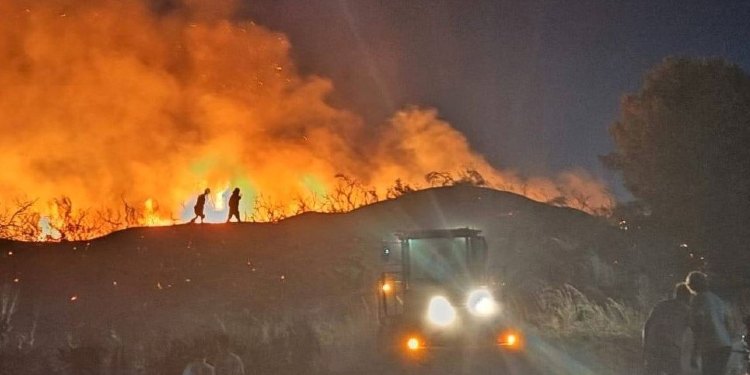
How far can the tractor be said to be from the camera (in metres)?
13.2

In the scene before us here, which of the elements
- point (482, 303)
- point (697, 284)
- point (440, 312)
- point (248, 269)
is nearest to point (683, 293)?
point (697, 284)

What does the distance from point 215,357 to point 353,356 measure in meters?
6.30

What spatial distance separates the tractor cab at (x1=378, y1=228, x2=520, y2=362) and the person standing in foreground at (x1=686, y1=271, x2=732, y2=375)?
459 centimetres

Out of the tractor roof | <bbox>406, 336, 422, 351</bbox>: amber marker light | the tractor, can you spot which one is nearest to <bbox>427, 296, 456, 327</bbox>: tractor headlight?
the tractor

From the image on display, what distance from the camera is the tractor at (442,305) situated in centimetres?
1316

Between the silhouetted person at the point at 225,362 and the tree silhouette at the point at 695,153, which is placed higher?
the tree silhouette at the point at 695,153

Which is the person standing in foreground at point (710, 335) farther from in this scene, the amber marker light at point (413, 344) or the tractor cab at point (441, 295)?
the amber marker light at point (413, 344)

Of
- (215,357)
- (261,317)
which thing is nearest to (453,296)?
(215,357)

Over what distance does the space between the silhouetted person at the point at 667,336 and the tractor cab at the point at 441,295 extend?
427 centimetres

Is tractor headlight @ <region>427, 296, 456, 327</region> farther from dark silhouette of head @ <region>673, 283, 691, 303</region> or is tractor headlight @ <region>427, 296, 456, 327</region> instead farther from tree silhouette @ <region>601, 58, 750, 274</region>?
tree silhouette @ <region>601, 58, 750, 274</region>

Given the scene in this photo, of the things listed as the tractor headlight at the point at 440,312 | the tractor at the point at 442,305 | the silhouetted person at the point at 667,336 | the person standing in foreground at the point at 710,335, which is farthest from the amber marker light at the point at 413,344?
the person standing in foreground at the point at 710,335

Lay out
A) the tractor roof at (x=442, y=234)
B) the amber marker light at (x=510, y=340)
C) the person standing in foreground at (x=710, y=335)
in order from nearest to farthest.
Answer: the person standing in foreground at (x=710, y=335) < the amber marker light at (x=510, y=340) < the tractor roof at (x=442, y=234)

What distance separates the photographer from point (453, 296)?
14.0 meters

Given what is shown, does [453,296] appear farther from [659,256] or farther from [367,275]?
[659,256]
